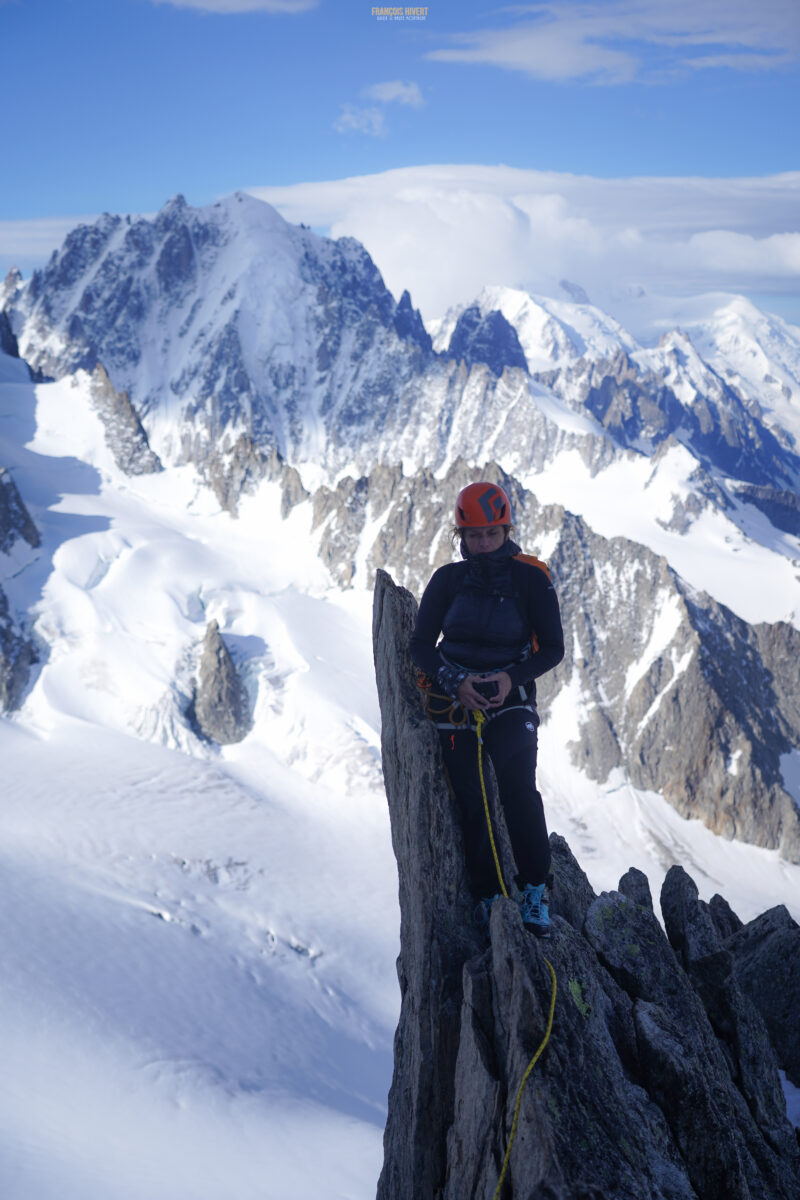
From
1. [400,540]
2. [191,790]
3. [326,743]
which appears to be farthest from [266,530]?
[191,790]

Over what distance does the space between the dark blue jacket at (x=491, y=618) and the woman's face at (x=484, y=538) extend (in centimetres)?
7

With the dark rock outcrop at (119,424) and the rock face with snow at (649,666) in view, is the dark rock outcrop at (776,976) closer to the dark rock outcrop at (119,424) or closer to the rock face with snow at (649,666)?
the rock face with snow at (649,666)

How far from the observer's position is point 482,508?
9.38 meters

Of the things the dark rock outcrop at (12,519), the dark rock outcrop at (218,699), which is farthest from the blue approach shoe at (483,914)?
the dark rock outcrop at (12,519)

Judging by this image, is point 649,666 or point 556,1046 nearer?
point 556,1046

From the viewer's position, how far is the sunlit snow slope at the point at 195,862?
43.5m

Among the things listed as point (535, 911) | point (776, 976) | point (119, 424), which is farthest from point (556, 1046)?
point (119, 424)

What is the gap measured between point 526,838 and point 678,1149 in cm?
319

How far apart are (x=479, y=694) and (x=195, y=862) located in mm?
84030

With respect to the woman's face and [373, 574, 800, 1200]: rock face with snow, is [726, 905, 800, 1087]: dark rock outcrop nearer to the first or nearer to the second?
[373, 574, 800, 1200]: rock face with snow

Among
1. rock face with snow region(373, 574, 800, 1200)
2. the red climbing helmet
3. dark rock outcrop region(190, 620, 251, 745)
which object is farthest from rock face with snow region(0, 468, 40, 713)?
the red climbing helmet

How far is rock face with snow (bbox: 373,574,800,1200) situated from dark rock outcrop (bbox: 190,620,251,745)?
11460 centimetres

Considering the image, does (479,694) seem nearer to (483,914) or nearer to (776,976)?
(483,914)

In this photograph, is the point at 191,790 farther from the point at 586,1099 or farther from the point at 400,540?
the point at 586,1099
